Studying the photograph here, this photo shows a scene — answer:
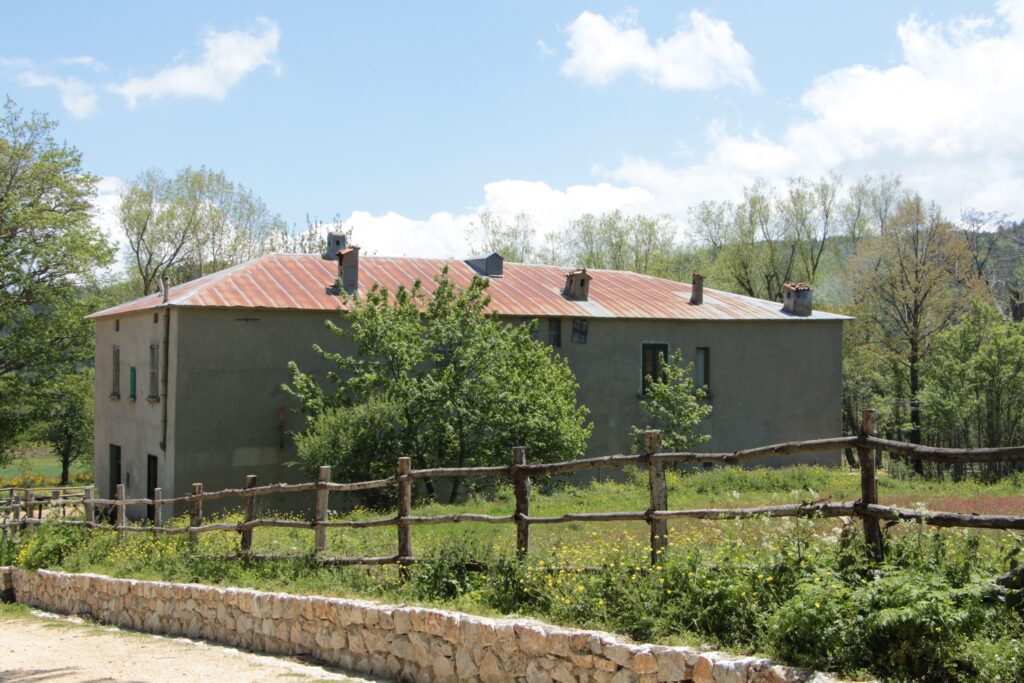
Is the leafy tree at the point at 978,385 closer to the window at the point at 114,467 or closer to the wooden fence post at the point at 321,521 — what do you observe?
the wooden fence post at the point at 321,521

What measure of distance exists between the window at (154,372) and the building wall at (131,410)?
0.14 m

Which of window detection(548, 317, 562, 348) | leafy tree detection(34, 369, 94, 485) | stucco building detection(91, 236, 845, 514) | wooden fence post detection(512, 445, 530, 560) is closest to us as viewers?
wooden fence post detection(512, 445, 530, 560)

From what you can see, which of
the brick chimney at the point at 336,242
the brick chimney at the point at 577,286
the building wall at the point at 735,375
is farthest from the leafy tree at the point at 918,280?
the brick chimney at the point at 336,242

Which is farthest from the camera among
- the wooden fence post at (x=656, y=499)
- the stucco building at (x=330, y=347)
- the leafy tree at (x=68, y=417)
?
the leafy tree at (x=68, y=417)

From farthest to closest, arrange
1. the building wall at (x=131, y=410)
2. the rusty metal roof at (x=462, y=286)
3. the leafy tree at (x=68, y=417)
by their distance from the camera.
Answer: the leafy tree at (x=68, y=417) → the rusty metal roof at (x=462, y=286) → the building wall at (x=131, y=410)

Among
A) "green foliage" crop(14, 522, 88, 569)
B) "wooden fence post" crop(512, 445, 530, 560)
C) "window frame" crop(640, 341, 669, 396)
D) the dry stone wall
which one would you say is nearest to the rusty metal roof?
"window frame" crop(640, 341, 669, 396)

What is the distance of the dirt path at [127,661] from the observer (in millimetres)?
8672

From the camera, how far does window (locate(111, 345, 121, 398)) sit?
26.5 m

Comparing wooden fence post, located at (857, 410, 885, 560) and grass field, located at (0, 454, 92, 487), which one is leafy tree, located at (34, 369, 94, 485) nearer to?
grass field, located at (0, 454, 92, 487)

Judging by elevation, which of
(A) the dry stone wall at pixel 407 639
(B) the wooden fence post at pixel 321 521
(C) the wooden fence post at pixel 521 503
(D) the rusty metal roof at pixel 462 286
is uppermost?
(D) the rusty metal roof at pixel 462 286

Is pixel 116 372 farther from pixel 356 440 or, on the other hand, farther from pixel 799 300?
pixel 799 300

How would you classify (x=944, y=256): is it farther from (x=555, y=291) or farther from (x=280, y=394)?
(x=280, y=394)

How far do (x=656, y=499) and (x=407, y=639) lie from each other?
2.45m

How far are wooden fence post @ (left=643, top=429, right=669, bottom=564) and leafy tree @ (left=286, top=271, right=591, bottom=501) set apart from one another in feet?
43.5
